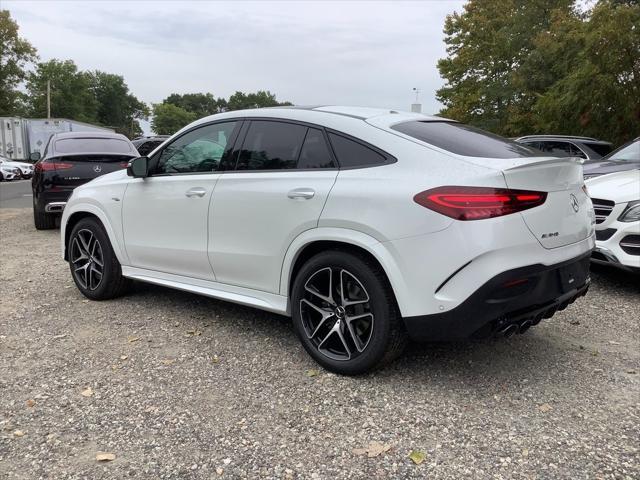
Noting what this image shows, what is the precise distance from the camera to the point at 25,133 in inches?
1346

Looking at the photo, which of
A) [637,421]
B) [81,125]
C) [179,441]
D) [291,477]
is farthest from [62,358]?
[81,125]

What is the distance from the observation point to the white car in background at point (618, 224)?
5.00m

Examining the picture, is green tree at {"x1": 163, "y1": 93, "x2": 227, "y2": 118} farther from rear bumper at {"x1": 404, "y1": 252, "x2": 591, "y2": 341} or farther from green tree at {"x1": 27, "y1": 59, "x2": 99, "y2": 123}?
rear bumper at {"x1": 404, "y1": 252, "x2": 591, "y2": 341}

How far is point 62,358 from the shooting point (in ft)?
12.2

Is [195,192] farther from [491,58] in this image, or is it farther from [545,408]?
[491,58]

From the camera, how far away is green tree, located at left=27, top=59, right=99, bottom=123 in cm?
7325

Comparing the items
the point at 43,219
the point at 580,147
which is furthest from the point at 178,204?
the point at 580,147

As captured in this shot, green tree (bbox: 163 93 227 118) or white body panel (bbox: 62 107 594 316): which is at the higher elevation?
green tree (bbox: 163 93 227 118)

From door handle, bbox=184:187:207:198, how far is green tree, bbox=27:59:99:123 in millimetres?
78462

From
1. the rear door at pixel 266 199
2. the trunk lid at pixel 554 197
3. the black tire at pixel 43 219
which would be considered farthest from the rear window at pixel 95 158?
the trunk lid at pixel 554 197

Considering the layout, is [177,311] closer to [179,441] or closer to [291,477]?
[179,441]

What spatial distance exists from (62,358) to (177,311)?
3.74ft

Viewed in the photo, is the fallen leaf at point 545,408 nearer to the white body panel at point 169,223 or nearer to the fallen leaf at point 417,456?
the fallen leaf at point 417,456

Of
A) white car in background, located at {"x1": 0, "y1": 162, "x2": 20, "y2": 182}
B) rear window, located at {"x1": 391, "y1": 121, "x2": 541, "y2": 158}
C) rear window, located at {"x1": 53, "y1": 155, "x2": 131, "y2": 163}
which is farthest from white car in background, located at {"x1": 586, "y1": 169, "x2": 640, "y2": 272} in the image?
white car in background, located at {"x1": 0, "y1": 162, "x2": 20, "y2": 182}
